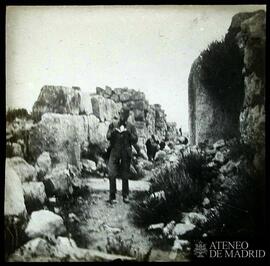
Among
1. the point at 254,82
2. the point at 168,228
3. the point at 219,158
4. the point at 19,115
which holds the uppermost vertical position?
the point at 254,82

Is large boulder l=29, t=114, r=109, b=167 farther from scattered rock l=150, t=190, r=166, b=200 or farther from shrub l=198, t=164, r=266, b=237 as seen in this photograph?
shrub l=198, t=164, r=266, b=237

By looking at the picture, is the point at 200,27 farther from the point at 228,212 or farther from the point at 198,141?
the point at 228,212

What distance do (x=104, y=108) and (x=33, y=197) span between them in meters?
0.60

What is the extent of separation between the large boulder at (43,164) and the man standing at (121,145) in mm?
320

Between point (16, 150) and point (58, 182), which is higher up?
point (16, 150)

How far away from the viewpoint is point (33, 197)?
7.64ft

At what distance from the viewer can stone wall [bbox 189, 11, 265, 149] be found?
7.57 feet

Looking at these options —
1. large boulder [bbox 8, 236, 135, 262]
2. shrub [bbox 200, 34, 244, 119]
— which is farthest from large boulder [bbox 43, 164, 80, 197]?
shrub [bbox 200, 34, 244, 119]

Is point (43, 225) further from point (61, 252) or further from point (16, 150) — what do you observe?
point (16, 150)

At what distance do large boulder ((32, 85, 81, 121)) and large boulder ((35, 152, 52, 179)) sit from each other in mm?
200

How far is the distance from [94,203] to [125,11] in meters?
1.02

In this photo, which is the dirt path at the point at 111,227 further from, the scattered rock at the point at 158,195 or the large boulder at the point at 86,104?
the large boulder at the point at 86,104

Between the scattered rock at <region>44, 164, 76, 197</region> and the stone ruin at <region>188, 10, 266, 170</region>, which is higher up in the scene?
the stone ruin at <region>188, 10, 266, 170</region>

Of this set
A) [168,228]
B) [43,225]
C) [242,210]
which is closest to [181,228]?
[168,228]
